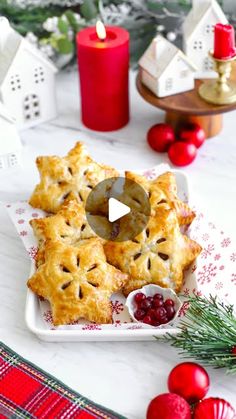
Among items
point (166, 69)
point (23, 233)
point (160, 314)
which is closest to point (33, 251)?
point (23, 233)

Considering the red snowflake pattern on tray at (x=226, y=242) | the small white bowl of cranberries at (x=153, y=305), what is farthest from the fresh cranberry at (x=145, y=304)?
the red snowflake pattern on tray at (x=226, y=242)

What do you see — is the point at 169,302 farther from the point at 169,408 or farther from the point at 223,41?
the point at 223,41

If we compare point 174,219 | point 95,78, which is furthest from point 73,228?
point 95,78

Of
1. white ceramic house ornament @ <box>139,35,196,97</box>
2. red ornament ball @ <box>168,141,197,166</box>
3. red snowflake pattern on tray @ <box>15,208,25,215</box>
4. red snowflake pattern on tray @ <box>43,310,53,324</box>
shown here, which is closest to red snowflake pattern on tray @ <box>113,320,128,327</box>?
red snowflake pattern on tray @ <box>43,310,53,324</box>

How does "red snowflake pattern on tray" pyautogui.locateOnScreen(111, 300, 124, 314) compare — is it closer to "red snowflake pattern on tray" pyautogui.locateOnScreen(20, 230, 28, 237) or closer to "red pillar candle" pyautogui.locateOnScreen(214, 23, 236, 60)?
"red snowflake pattern on tray" pyautogui.locateOnScreen(20, 230, 28, 237)

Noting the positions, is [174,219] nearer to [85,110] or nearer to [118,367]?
[118,367]
